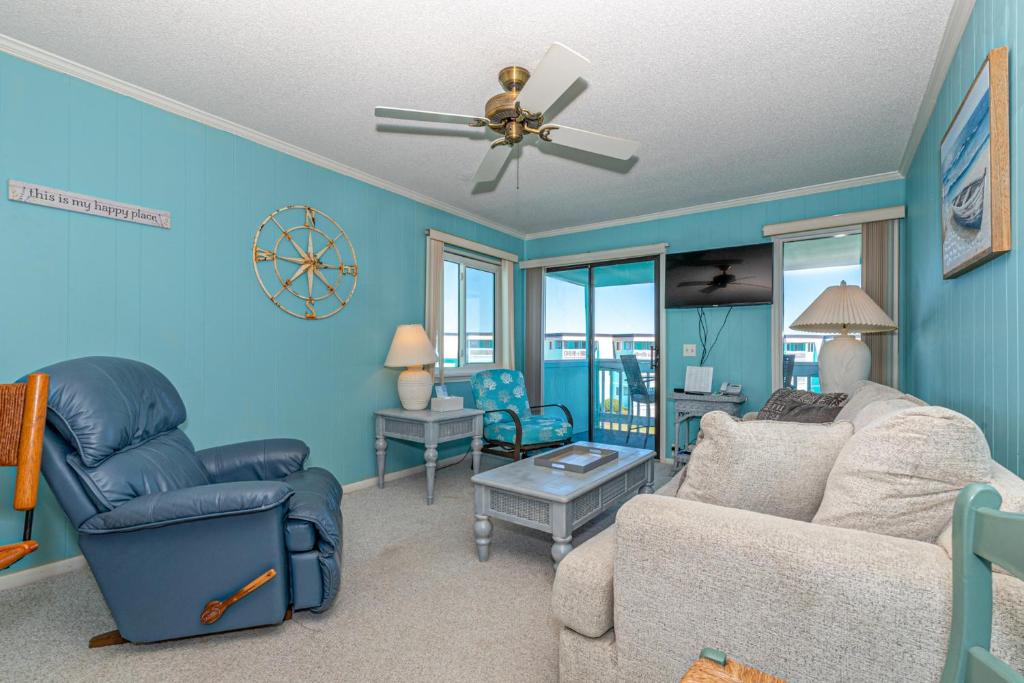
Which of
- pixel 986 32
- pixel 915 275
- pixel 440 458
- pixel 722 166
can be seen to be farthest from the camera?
pixel 440 458

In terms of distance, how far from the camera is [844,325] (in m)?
3.11

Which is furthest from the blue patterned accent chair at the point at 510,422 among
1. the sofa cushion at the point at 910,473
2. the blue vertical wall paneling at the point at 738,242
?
the sofa cushion at the point at 910,473

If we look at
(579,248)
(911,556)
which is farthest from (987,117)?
(579,248)

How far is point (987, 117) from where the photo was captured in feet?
5.04

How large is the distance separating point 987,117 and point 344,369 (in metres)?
3.67

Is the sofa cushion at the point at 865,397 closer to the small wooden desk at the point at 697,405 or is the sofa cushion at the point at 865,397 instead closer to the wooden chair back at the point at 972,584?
the wooden chair back at the point at 972,584

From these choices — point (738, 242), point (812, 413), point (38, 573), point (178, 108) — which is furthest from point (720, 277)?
point (38, 573)

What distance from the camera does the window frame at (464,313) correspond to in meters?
4.75

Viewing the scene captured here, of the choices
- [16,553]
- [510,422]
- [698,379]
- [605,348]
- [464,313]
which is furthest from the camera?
[605,348]

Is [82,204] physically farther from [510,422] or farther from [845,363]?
[845,363]

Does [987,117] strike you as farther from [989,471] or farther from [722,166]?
[722,166]

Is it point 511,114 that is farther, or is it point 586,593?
point 511,114

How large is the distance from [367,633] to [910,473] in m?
1.87

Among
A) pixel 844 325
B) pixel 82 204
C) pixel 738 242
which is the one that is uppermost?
pixel 738 242
